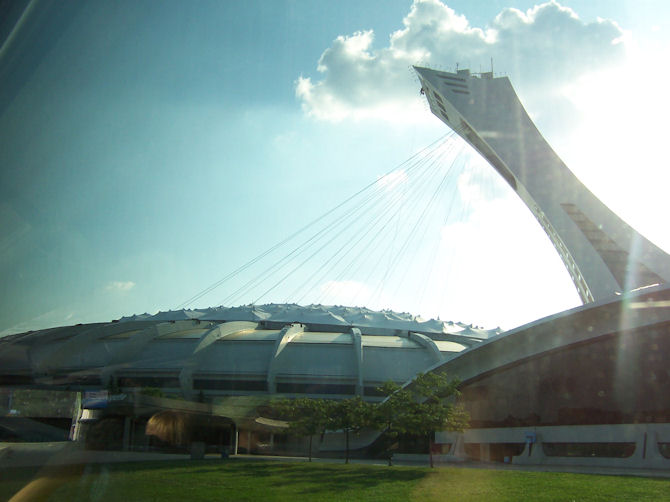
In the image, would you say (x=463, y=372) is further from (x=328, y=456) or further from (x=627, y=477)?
(x=627, y=477)

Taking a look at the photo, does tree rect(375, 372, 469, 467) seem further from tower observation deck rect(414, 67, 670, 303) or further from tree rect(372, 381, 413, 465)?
tower observation deck rect(414, 67, 670, 303)

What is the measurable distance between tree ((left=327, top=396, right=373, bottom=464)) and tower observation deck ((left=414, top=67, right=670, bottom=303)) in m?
13.4

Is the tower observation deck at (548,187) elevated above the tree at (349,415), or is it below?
above

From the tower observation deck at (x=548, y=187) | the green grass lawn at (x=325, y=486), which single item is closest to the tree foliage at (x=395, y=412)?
the green grass lawn at (x=325, y=486)

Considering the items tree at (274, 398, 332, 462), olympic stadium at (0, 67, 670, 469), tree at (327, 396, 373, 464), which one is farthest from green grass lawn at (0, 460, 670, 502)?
tree at (274, 398, 332, 462)

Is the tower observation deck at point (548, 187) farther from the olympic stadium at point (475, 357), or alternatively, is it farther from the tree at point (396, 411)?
the tree at point (396, 411)

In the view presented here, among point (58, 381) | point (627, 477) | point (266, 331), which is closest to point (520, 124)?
point (266, 331)

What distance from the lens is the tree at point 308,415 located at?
26969 mm

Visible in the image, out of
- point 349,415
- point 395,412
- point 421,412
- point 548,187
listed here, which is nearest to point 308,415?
point 349,415

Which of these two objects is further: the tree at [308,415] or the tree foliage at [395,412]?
the tree at [308,415]

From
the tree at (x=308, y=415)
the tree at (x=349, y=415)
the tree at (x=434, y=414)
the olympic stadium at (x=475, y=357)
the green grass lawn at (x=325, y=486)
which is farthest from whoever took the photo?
the tree at (x=308, y=415)

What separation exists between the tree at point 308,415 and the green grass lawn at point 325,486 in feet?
29.3

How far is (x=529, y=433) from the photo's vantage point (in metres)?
24.9

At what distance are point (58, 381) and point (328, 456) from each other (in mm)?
17869
